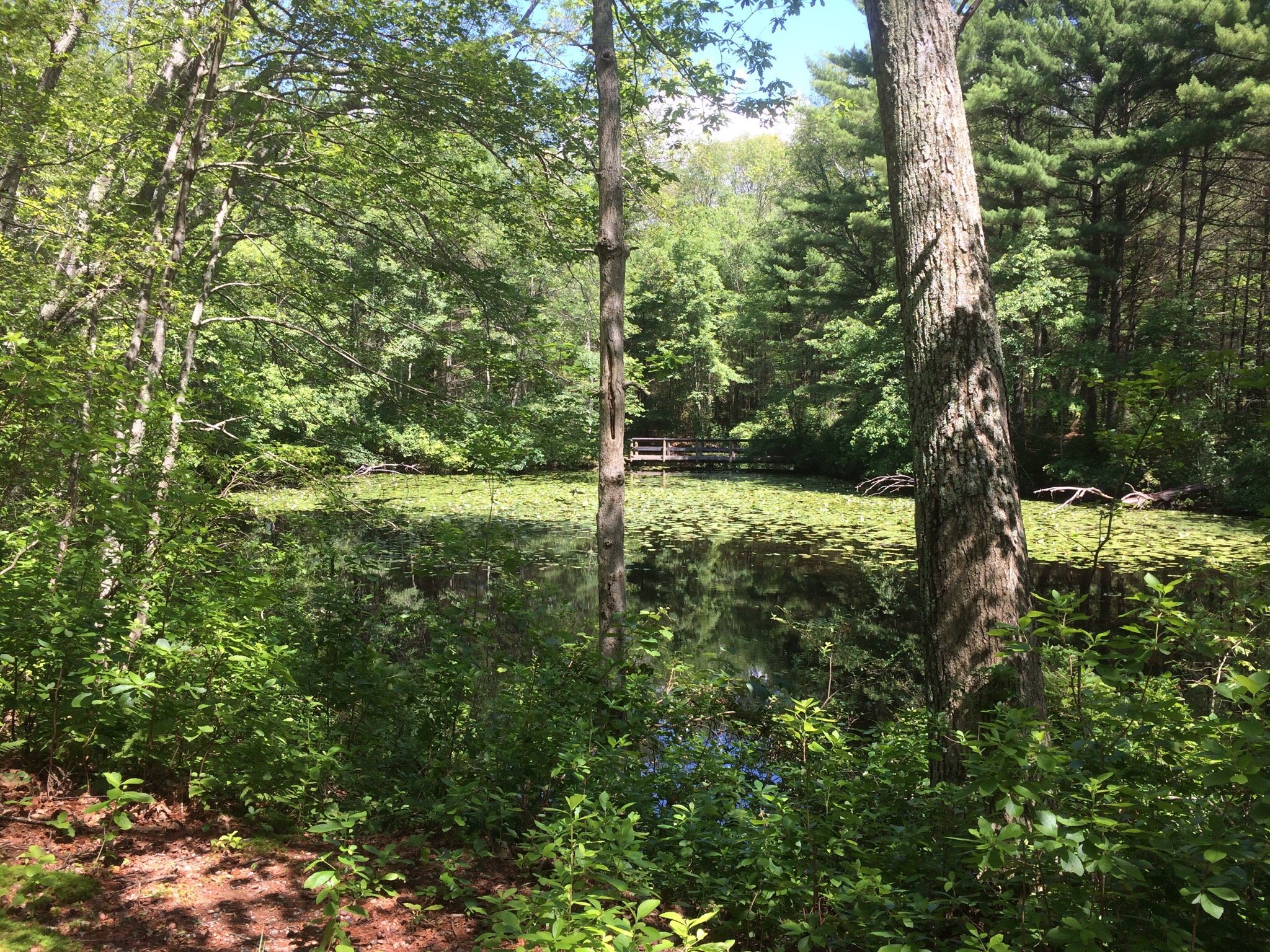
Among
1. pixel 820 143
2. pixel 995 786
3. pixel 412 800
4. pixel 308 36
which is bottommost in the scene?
pixel 412 800

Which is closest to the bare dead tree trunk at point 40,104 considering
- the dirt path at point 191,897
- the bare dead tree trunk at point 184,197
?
the bare dead tree trunk at point 184,197

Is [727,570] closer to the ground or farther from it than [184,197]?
closer to the ground

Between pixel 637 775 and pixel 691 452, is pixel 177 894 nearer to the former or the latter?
pixel 637 775

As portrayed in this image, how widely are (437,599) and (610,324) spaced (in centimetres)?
573

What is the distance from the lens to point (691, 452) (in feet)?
104

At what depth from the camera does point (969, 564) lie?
2811 millimetres

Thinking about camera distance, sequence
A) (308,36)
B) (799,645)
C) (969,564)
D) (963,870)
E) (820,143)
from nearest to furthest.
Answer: (963,870), (969,564), (308,36), (799,645), (820,143)

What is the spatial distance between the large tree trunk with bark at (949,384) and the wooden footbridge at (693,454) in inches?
1056

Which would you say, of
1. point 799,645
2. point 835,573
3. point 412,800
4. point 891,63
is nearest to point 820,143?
point 835,573

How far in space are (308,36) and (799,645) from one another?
7.47 metres

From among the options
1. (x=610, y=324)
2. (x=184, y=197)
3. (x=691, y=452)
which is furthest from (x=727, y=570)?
(x=691, y=452)

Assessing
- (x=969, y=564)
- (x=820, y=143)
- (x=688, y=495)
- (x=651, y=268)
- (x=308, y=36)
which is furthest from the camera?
(x=651, y=268)

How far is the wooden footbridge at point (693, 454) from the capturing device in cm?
3050

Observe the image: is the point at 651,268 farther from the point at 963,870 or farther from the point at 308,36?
the point at 963,870
